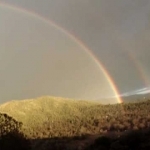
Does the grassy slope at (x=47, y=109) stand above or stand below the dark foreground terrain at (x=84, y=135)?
above

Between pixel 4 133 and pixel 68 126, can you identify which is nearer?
pixel 4 133

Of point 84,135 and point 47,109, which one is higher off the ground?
point 47,109

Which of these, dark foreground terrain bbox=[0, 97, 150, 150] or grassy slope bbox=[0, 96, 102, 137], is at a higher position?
grassy slope bbox=[0, 96, 102, 137]

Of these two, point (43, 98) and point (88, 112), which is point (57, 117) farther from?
point (43, 98)

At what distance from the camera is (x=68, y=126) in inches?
2953

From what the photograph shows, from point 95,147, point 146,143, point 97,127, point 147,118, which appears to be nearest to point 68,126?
point 97,127

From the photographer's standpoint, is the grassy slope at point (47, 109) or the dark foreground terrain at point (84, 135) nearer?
the dark foreground terrain at point (84, 135)

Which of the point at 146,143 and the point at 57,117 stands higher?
the point at 57,117

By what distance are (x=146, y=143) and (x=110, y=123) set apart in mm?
39585

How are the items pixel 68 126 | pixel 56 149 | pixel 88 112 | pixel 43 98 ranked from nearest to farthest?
pixel 56 149 → pixel 68 126 → pixel 88 112 → pixel 43 98

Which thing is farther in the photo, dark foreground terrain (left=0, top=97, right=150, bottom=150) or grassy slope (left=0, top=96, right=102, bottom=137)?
grassy slope (left=0, top=96, right=102, bottom=137)

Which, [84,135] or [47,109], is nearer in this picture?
[84,135]

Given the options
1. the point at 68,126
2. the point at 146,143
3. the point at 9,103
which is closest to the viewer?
the point at 146,143

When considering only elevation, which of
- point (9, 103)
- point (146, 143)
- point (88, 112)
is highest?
point (9, 103)
